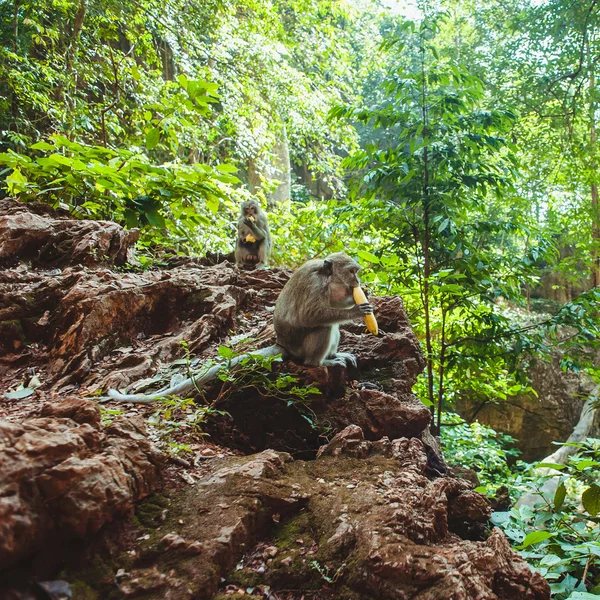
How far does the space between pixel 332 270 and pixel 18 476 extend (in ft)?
9.17

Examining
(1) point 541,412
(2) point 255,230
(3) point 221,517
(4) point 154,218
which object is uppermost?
(2) point 255,230

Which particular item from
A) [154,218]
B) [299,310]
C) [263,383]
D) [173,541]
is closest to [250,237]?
[154,218]

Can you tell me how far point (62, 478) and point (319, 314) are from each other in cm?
244

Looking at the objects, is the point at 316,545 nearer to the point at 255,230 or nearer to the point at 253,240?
the point at 253,240

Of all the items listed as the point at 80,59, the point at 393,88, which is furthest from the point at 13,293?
the point at 80,59

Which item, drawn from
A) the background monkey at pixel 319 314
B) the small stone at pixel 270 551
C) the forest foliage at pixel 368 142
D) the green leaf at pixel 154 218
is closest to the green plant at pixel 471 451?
the forest foliage at pixel 368 142

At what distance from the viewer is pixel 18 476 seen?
1.30 metres

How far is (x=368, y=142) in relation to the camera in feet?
21.5

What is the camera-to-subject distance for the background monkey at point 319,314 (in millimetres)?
3578

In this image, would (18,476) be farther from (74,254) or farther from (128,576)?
(74,254)

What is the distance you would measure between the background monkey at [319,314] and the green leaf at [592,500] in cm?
177

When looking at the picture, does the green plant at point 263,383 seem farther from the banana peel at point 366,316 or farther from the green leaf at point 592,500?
the green leaf at point 592,500

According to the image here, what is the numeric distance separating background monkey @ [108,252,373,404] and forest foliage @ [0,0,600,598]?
1.28 feet

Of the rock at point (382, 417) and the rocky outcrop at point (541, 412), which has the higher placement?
the rock at point (382, 417)
